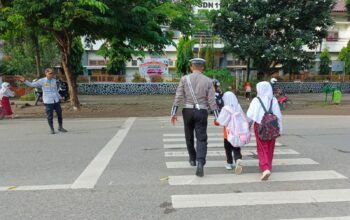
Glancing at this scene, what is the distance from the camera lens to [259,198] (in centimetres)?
479

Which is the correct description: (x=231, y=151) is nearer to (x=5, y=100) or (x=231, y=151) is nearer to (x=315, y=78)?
(x=5, y=100)

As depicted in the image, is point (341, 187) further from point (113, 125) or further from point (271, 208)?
point (113, 125)

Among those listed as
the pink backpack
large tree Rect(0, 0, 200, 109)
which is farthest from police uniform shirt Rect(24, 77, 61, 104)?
the pink backpack

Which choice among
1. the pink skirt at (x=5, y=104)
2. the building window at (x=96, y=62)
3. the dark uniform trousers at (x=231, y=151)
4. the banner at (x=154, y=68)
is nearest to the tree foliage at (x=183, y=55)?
the banner at (x=154, y=68)

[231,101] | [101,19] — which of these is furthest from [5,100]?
[231,101]

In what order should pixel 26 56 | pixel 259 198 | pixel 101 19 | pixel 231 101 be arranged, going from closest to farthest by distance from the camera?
1. pixel 259 198
2. pixel 231 101
3. pixel 101 19
4. pixel 26 56

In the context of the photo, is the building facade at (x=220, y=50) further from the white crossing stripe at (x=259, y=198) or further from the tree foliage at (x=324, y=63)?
the white crossing stripe at (x=259, y=198)

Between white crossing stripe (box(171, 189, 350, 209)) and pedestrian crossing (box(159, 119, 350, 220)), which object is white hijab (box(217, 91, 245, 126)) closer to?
pedestrian crossing (box(159, 119, 350, 220))

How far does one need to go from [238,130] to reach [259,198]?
1378mm

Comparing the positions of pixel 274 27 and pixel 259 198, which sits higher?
pixel 274 27

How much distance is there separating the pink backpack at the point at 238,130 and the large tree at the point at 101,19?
23.5 ft

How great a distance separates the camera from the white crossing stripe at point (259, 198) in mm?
4609

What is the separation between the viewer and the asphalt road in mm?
4383

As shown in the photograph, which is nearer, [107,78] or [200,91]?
[200,91]
